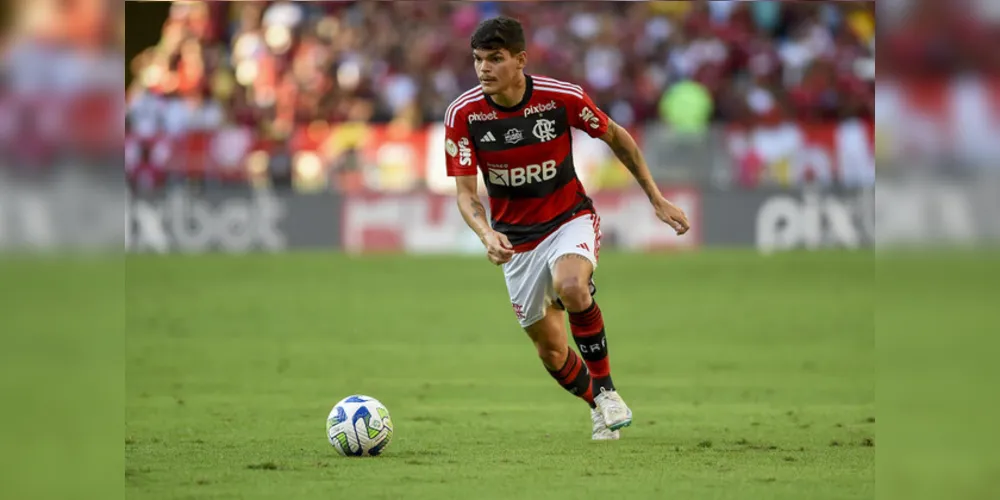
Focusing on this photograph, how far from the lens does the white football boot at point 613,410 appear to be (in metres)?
7.25

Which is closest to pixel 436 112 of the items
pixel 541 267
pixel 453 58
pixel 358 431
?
pixel 453 58

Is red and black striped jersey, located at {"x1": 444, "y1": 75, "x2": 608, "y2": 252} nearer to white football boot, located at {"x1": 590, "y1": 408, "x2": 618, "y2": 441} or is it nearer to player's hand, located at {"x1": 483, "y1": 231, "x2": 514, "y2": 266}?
player's hand, located at {"x1": 483, "y1": 231, "x2": 514, "y2": 266}

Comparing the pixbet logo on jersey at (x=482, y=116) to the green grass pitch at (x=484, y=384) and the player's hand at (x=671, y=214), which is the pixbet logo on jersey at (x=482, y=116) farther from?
the green grass pitch at (x=484, y=384)

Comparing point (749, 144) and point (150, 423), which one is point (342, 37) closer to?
point (749, 144)

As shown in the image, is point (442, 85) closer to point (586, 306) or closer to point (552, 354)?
point (552, 354)

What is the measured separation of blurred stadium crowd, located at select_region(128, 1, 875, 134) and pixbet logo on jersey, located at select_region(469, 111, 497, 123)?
58.5 ft

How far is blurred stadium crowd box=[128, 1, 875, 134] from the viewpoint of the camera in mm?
25750

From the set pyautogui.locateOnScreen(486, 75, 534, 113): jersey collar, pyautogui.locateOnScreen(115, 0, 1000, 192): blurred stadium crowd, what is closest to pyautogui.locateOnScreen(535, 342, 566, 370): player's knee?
pyautogui.locateOnScreen(486, 75, 534, 113): jersey collar

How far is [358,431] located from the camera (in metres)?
6.73

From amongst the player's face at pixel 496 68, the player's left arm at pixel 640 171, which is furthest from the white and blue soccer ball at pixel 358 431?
the player's left arm at pixel 640 171

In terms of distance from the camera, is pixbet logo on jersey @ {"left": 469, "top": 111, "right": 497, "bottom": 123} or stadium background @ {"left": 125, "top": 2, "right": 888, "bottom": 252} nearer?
pixbet logo on jersey @ {"left": 469, "top": 111, "right": 497, "bottom": 123}

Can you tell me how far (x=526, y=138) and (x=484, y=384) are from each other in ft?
10.9

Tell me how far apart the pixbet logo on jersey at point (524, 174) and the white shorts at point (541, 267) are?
0.31 meters

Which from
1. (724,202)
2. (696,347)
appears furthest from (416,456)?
(724,202)
